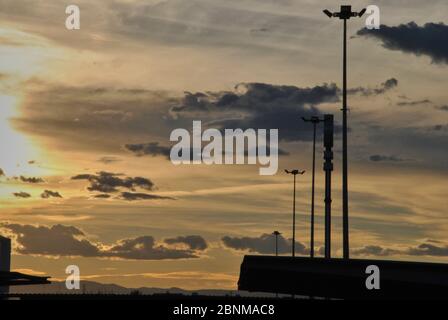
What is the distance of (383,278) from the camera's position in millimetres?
64062

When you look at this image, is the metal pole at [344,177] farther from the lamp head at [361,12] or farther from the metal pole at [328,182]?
the metal pole at [328,182]

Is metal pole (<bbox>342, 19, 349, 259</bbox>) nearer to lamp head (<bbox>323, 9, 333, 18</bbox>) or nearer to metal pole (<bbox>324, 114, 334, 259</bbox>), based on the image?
lamp head (<bbox>323, 9, 333, 18</bbox>)

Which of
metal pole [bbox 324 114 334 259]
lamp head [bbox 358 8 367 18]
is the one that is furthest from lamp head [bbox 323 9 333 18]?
metal pole [bbox 324 114 334 259]

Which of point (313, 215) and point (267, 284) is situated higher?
point (313, 215)

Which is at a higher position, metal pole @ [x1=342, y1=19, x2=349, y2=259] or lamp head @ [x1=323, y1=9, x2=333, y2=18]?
lamp head @ [x1=323, y1=9, x2=333, y2=18]

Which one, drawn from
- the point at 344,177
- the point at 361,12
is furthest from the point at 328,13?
the point at 344,177

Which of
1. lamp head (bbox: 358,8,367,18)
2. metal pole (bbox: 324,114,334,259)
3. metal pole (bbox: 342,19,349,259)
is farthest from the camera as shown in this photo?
metal pole (bbox: 324,114,334,259)

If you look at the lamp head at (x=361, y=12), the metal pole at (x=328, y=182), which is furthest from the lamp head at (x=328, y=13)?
the metal pole at (x=328, y=182)

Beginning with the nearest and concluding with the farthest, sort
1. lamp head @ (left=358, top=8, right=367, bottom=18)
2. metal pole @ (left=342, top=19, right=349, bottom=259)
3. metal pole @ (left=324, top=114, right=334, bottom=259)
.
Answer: metal pole @ (left=342, top=19, right=349, bottom=259) < lamp head @ (left=358, top=8, right=367, bottom=18) < metal pole @ (left=324, top=114, right=334, bottom=259)

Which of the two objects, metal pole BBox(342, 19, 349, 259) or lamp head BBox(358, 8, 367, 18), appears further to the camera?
lamp head BBox(358, 8, 367, 18)
